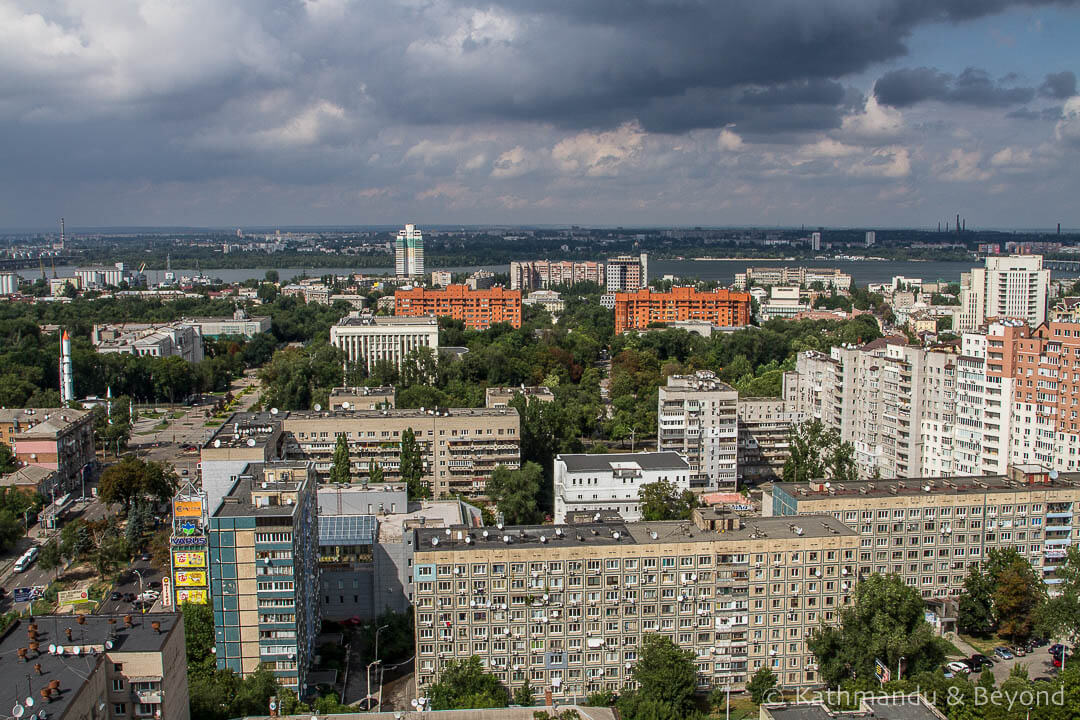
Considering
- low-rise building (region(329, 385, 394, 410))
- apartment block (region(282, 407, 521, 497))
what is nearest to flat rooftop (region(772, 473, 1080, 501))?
apartment block (region(282, 407, 521, 497))

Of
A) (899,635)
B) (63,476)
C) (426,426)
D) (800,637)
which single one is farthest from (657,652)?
(63,476)

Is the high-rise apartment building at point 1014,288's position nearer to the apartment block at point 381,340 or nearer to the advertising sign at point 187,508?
the apartment block at point 381,340

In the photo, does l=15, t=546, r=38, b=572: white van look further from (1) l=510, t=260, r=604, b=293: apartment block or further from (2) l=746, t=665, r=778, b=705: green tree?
(1) l=510, t=260, r=604, b=293: apartment block

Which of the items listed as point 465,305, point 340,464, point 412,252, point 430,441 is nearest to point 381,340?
point 465,305

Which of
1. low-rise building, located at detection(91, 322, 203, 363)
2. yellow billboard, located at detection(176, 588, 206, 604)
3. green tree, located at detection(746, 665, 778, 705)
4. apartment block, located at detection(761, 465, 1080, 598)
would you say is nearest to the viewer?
green tree, located at detection(746, 665, 778, 705)

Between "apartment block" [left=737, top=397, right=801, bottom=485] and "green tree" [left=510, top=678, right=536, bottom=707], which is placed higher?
"apartment block" [left=737, top=397, right=801, bottom=485]

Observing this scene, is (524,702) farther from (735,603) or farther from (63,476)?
(63,476)
